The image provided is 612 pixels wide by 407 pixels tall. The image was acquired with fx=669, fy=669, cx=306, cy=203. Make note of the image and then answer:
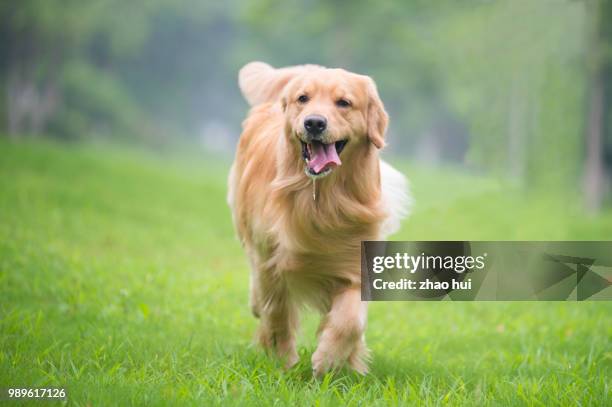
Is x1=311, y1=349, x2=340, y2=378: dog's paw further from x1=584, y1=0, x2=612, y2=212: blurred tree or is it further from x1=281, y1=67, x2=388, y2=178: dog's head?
x1=584, y1=0, x2=612, y2=212: blurred tree

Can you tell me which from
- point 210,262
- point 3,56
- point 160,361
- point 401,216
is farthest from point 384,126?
point 3,56

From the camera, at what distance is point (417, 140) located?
43156mm

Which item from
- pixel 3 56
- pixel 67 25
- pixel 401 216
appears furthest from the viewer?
pixel 3 56

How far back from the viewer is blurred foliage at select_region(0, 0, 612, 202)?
1478cm

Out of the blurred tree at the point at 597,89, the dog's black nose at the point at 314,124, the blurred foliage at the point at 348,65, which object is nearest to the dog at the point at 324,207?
the dog's black nose at the point at 314,124

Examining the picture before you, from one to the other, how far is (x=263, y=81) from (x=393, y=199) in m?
1.70

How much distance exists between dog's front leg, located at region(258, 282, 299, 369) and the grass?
0.14 metres

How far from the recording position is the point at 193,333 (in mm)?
4977

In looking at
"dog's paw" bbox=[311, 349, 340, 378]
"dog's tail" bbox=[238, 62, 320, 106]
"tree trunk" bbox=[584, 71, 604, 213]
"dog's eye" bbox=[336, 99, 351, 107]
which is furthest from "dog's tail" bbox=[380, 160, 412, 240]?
"tree trunk" bbox=[584, 71, 604, 213]

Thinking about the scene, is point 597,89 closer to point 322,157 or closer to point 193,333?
point 193,333

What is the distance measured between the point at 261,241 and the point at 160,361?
3.20ft

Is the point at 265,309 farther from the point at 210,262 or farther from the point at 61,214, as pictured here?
the point at 61,214

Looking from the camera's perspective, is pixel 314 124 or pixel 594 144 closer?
pixel 314 124

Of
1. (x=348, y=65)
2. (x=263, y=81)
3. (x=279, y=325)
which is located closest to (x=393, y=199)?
(x=279, y=325)
